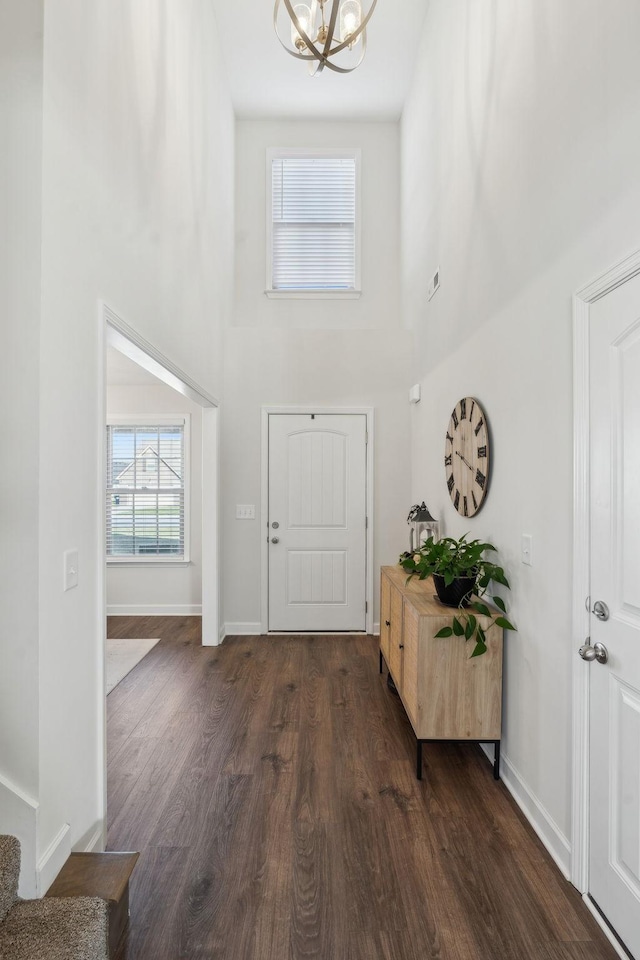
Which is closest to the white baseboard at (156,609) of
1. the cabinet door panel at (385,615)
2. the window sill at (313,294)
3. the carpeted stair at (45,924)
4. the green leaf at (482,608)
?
the cabinet door panel at (385,615)

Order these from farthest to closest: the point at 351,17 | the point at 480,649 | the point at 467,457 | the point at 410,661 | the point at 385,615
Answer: the point at 385,615, the point at 467,457, the point at 351,17, the point at 410,661, the point at 480,649

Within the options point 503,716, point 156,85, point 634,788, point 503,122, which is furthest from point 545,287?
point 156,85

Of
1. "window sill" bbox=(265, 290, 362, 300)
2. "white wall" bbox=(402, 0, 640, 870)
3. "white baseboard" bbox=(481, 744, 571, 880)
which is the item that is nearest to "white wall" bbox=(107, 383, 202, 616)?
"window sill" bbox=(265, 290, 362, 300)

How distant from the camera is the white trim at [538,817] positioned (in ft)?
5.78

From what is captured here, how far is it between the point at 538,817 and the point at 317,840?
87 cm

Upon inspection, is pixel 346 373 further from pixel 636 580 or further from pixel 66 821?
pixel 66 821

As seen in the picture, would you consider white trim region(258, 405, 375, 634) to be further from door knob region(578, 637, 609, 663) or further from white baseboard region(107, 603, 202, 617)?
door knob region(578, 637, 609, 663)

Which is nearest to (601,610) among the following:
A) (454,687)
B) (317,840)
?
(454,687)

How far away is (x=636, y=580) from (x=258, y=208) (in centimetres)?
464

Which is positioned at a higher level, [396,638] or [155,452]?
[155,452]

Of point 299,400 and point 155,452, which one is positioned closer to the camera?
point 299,400

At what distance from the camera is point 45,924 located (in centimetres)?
119

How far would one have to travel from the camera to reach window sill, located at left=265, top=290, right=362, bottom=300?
15.5ft

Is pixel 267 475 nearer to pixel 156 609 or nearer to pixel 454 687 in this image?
pixel 156 609
